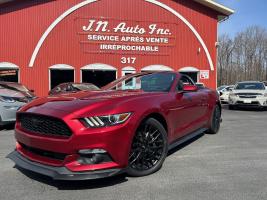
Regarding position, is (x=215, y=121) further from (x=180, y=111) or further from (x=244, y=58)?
(x=244, y=58)

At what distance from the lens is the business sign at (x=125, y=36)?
19562mm

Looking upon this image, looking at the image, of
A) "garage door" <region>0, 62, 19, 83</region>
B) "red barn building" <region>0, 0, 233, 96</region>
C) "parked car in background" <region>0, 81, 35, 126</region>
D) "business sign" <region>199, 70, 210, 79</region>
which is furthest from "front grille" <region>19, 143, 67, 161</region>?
"business sign" <region>199, 70, 210, 79</region>

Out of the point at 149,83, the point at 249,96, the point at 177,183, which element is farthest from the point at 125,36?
the point at 177,183

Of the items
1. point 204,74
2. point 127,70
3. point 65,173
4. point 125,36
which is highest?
point 125,36

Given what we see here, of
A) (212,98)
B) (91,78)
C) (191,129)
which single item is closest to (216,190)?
(191,129)

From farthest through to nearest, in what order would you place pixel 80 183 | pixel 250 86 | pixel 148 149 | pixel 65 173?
pixel 250 86 → pixel 148 149 → pixel 80 183 → pixel 65 173

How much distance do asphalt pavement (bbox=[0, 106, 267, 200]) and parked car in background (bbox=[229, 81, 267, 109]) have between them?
10112 mm

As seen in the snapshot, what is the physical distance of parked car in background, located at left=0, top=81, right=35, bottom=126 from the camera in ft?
29.1

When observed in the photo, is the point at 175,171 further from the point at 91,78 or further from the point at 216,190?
the point at 91,78

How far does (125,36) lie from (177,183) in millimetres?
16581

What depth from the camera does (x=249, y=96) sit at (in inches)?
623

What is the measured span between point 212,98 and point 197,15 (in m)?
14.6

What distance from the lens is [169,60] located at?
20.8 metres

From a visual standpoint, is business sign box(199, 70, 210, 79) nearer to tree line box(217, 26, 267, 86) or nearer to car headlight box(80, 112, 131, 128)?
car headlight box(80, 112, 131, 128)
